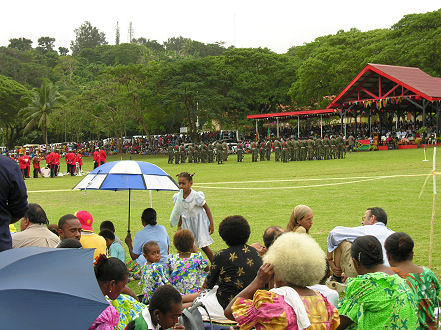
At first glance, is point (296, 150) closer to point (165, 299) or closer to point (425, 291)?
point (425, 291)

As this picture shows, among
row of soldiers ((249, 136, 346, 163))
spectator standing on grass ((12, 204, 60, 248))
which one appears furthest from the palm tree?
spectator standing on grass ((12, 204, 60, 248))

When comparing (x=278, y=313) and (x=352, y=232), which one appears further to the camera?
(x=352, y=232)

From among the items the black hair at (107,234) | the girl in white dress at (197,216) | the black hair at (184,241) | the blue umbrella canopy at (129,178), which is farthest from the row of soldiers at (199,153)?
the black hair at (184,241)

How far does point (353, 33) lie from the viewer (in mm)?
60188

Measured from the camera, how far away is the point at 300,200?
49.4 ft

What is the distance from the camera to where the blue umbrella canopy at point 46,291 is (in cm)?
302

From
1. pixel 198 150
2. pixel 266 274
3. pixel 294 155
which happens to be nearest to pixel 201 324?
pixel 266 274

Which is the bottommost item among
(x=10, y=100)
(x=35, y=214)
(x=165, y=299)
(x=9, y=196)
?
(x=165, y=299)

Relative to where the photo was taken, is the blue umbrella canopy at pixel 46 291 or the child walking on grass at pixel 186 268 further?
the child walking on grass at pixel 186 268

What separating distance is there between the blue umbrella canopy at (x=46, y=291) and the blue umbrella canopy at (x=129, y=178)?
16.4ft

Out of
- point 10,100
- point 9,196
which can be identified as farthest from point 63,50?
point 9,196

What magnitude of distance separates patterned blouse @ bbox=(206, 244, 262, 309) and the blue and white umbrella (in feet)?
12.8

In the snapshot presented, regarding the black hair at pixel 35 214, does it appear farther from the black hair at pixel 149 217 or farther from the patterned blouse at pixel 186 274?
the patterned blouse at pixel 186 274

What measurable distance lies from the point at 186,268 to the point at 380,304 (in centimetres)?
245
